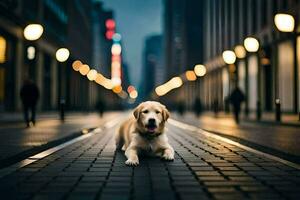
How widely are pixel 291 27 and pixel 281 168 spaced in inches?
569

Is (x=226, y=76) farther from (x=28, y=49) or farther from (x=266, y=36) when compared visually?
(x=28, y=49)

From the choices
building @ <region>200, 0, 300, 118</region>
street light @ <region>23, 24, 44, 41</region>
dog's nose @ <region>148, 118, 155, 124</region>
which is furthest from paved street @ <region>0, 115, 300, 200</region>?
building @ <region>200, 0, 300, 118</region>

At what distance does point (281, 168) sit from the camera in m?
7.40

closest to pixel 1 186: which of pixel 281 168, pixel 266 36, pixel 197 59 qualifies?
pixel 281 168

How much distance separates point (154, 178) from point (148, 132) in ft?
5.67

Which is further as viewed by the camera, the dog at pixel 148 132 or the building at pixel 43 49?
the building at pixel 43 49

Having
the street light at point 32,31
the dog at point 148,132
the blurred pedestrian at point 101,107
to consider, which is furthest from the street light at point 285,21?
the blurred pedestrian at point 101,107

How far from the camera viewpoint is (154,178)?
6336 mm

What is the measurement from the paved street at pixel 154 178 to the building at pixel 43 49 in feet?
44.5

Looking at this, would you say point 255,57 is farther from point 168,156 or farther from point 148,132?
point 148,132

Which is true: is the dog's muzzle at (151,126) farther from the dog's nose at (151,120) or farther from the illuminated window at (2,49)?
the illuminated window at (2,49)

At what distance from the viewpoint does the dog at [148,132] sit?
7.77m

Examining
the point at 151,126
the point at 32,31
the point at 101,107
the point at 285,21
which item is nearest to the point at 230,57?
the point at 285,21

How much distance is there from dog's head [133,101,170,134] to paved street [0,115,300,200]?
1.81 ft
